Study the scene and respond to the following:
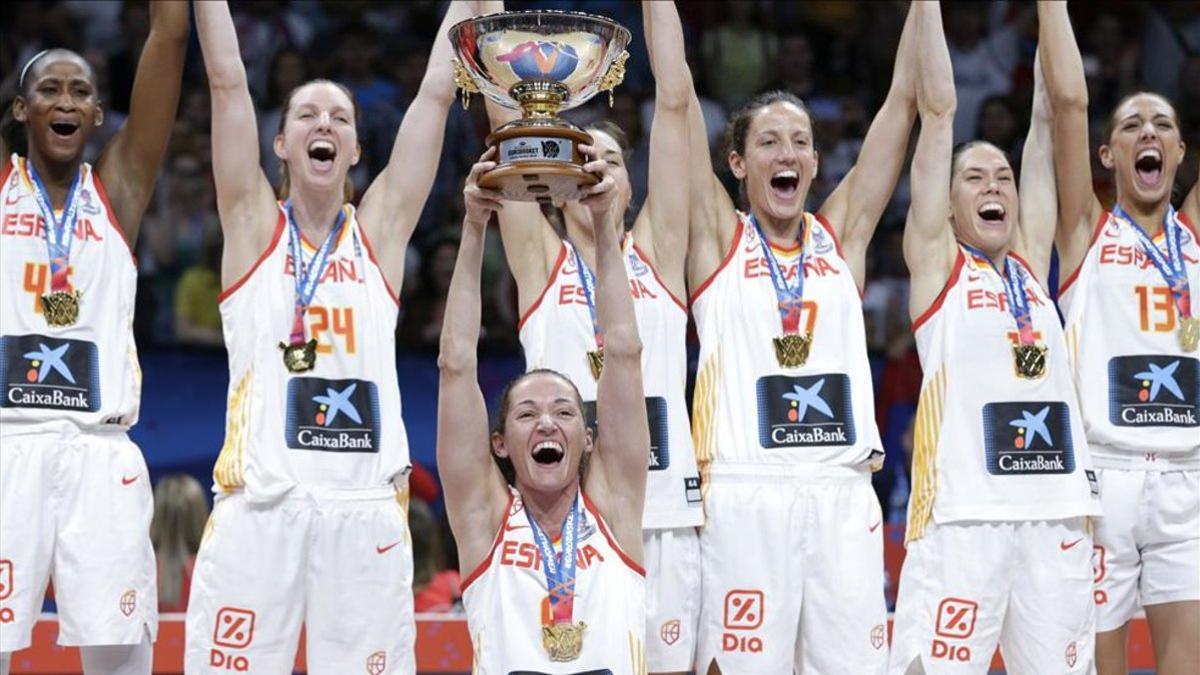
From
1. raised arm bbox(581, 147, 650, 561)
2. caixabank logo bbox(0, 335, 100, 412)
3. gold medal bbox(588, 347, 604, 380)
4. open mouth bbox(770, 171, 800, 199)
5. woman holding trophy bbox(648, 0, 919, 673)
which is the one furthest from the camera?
open mouth bbox(770, 171, 800, 199)

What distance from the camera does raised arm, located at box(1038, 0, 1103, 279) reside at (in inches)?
266

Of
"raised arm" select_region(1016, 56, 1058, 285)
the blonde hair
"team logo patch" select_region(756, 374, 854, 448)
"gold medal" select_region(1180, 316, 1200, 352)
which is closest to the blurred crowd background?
the blonde hair

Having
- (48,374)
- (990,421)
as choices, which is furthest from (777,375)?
(48,374)

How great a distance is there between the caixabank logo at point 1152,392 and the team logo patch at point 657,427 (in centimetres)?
167

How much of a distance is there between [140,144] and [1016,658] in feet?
11.5

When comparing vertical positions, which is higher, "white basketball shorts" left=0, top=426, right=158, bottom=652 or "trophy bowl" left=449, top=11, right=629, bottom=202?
"trophy bowl" left=449, top=11, right=629, bottom=202

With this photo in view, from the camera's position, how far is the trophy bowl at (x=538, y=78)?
16.0 feet

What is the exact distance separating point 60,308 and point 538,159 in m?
1.95

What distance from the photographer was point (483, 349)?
975 cm

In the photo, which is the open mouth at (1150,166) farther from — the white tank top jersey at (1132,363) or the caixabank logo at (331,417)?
the caixabank logo at (331,417)

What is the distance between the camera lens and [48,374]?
584 centimetres

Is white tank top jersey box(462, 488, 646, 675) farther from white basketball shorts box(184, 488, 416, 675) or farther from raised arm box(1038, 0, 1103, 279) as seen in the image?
raised arm box(1038, 0, 1103, 279)

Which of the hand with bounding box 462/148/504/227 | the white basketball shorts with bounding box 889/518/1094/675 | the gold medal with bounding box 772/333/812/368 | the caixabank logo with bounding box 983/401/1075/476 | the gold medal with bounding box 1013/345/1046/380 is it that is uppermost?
the hand with bounding box 462/148/504/227

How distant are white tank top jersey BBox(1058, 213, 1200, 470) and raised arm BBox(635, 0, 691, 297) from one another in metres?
1.54
